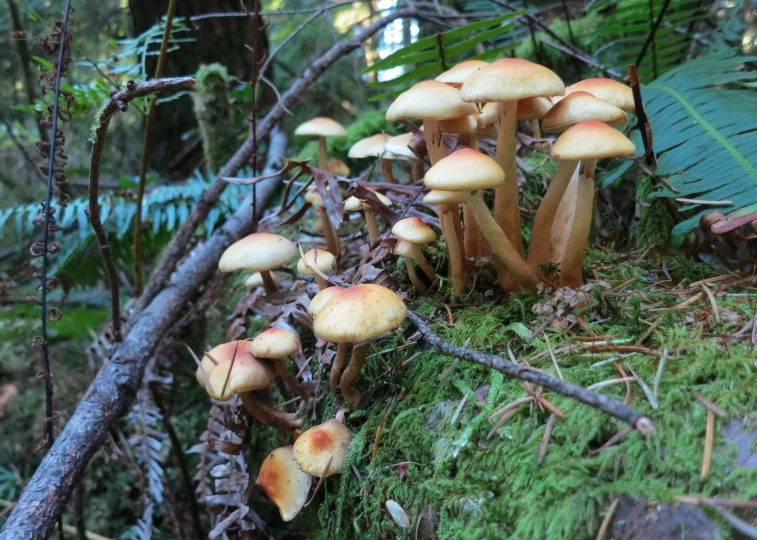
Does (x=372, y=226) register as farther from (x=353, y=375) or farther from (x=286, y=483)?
(x=286, y=483)

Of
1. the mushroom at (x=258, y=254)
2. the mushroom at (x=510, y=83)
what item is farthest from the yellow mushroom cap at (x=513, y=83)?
the mushroom at (x=258, y=254)

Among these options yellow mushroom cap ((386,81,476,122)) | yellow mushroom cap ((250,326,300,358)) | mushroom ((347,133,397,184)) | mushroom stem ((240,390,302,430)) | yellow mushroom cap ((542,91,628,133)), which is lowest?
mushroom stem ((240,390,302,430))

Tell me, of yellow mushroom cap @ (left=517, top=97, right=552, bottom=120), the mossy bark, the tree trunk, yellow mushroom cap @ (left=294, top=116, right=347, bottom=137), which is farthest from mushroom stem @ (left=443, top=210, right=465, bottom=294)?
the tree trunk

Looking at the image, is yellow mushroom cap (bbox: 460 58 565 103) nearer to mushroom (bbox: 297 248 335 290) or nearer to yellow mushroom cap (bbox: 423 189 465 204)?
yellow mushroom cap (bbox: 423 189 465 204)

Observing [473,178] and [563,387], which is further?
[473,178]

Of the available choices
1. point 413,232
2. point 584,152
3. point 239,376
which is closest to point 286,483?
point 239,376

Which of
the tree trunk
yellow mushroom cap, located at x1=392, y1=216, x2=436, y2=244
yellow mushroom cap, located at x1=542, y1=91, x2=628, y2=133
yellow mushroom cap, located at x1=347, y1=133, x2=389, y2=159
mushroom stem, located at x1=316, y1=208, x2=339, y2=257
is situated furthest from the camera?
the tree trunk

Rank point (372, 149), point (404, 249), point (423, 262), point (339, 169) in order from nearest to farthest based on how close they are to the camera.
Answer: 1. point (404, 249)
2. point (423, 262)
3. point (372, 149)
4. point (339, 169)
